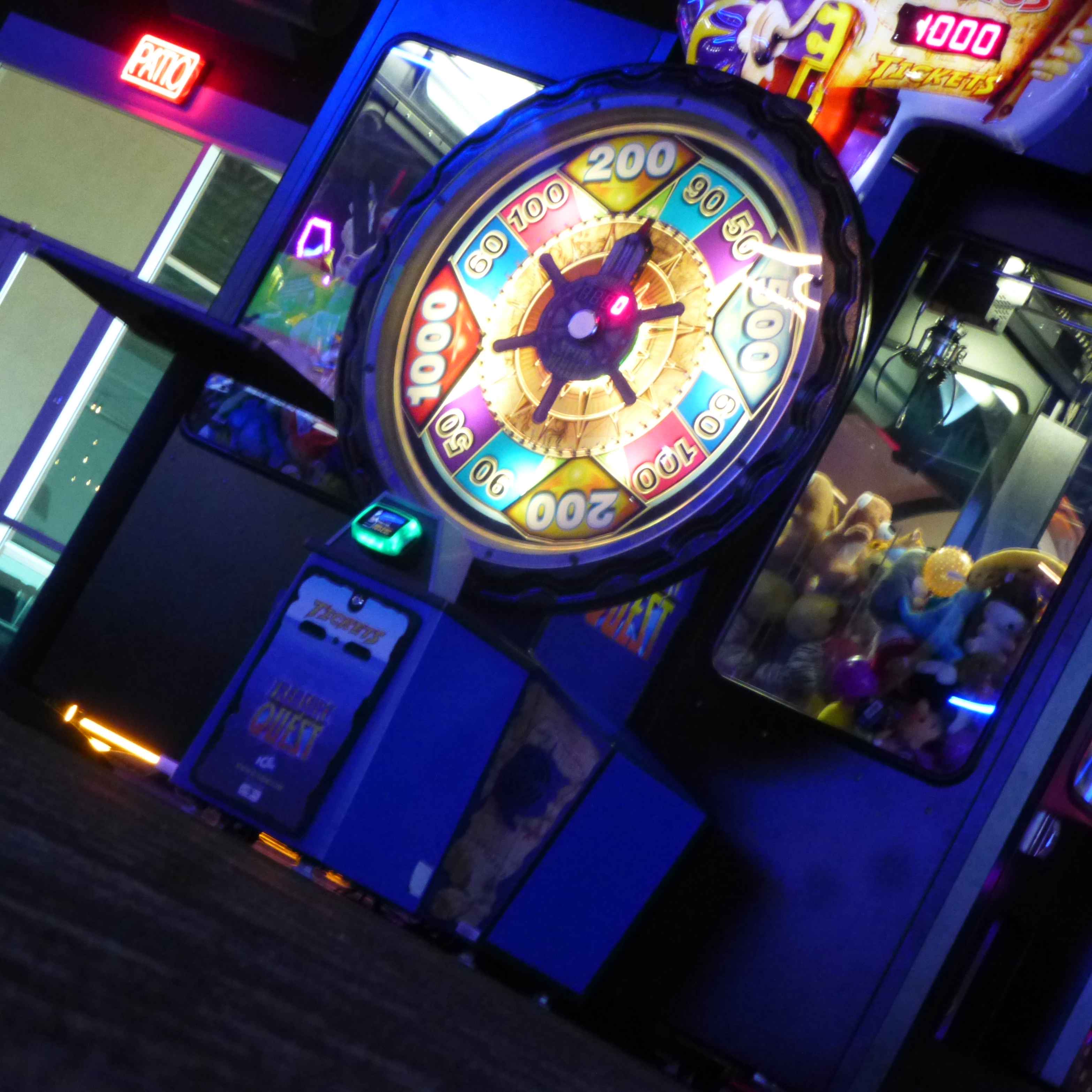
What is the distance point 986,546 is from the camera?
2.37 metres

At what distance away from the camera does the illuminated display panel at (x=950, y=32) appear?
2021 millimetres

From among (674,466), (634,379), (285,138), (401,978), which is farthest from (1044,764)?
(285,138)

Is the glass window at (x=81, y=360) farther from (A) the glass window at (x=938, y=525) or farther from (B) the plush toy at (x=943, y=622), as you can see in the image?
(B) the plush toy at (x=943, y=622)

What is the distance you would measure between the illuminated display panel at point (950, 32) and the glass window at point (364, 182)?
0.97 metres

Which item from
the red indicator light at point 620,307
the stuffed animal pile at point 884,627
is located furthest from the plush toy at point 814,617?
the red indicator light at point 620,307

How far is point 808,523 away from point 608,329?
2.10 feet

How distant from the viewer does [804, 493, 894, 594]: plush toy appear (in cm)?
229

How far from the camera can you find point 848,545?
7.65 ft

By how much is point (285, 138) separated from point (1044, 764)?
9.60ft

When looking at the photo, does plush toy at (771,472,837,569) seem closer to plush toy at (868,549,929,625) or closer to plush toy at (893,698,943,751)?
plush toy at (868,549,929,625)

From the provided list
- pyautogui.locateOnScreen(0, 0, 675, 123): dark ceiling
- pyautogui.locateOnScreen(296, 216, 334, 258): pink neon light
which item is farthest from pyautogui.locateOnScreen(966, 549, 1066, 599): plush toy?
pyautogui.locateOnScreen(0, 0, 675, 123): dark ceiling

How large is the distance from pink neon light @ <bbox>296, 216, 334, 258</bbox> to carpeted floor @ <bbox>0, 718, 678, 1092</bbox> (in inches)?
83.4

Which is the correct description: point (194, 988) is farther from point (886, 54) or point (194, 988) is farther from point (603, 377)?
point (886, 54)

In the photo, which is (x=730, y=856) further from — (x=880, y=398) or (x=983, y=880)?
(x=880, y=398)
